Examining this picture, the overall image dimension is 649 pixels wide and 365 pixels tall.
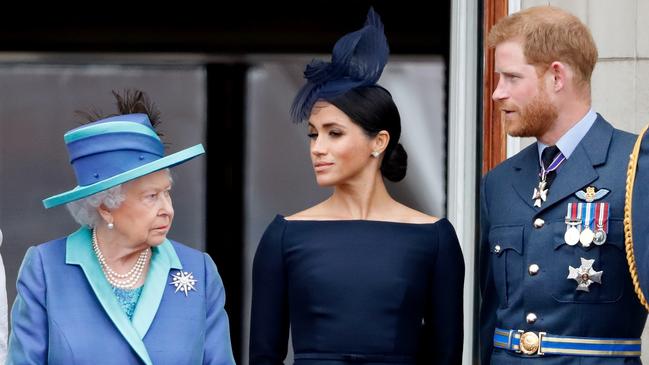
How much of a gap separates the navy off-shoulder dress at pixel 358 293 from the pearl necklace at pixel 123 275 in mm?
469

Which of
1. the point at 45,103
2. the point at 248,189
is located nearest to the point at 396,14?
the point at 248,189

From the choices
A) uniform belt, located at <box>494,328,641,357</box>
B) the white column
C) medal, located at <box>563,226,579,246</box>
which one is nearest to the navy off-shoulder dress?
uniform belt, located at <box>494,328,641,357</box>

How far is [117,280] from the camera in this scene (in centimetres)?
432

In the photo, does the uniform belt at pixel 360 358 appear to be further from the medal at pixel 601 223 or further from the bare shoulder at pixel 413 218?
the medal at pixel 601 223

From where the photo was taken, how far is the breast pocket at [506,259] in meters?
4.52

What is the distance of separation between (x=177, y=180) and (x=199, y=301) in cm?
395

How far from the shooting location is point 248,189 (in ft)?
27.0

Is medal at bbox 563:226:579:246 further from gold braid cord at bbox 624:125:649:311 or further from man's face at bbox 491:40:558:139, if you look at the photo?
man's face at bbox 491:40:558:139

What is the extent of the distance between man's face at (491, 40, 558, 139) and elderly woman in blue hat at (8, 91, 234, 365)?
35.1 inches

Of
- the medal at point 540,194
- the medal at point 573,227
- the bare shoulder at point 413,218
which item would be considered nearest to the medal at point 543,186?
the medal at point 540,194

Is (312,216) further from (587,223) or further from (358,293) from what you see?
(587,223)

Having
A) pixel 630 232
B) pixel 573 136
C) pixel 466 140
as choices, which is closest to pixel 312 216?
pixel 573 136

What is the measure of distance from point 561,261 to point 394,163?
62cm

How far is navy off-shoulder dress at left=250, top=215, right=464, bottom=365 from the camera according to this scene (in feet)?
15.1
